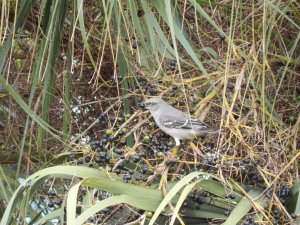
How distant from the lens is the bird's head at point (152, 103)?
2.82 metres

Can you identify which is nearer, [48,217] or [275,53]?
[48,217]

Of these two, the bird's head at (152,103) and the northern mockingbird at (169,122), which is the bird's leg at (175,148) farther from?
the bird's head at (152,103)

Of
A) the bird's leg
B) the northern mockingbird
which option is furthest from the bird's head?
the bird's leg

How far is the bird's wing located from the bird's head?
0.16 feet

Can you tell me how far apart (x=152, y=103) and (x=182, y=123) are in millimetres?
368

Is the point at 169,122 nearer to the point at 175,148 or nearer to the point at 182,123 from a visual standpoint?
the point at 175,148

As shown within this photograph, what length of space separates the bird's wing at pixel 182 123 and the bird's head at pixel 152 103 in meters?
0.05

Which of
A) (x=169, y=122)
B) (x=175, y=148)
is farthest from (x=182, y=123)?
(x=175, y=148)

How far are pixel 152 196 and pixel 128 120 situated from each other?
0.50 meters

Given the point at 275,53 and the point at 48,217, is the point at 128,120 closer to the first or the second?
the point at 48,217

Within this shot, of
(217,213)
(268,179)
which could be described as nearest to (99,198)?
(217,213)

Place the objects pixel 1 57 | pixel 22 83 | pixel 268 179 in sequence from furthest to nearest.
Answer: pixel 22 83 → pixel 1 57 → pixel 268 179

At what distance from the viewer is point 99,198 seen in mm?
2375

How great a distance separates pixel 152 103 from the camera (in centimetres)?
285
